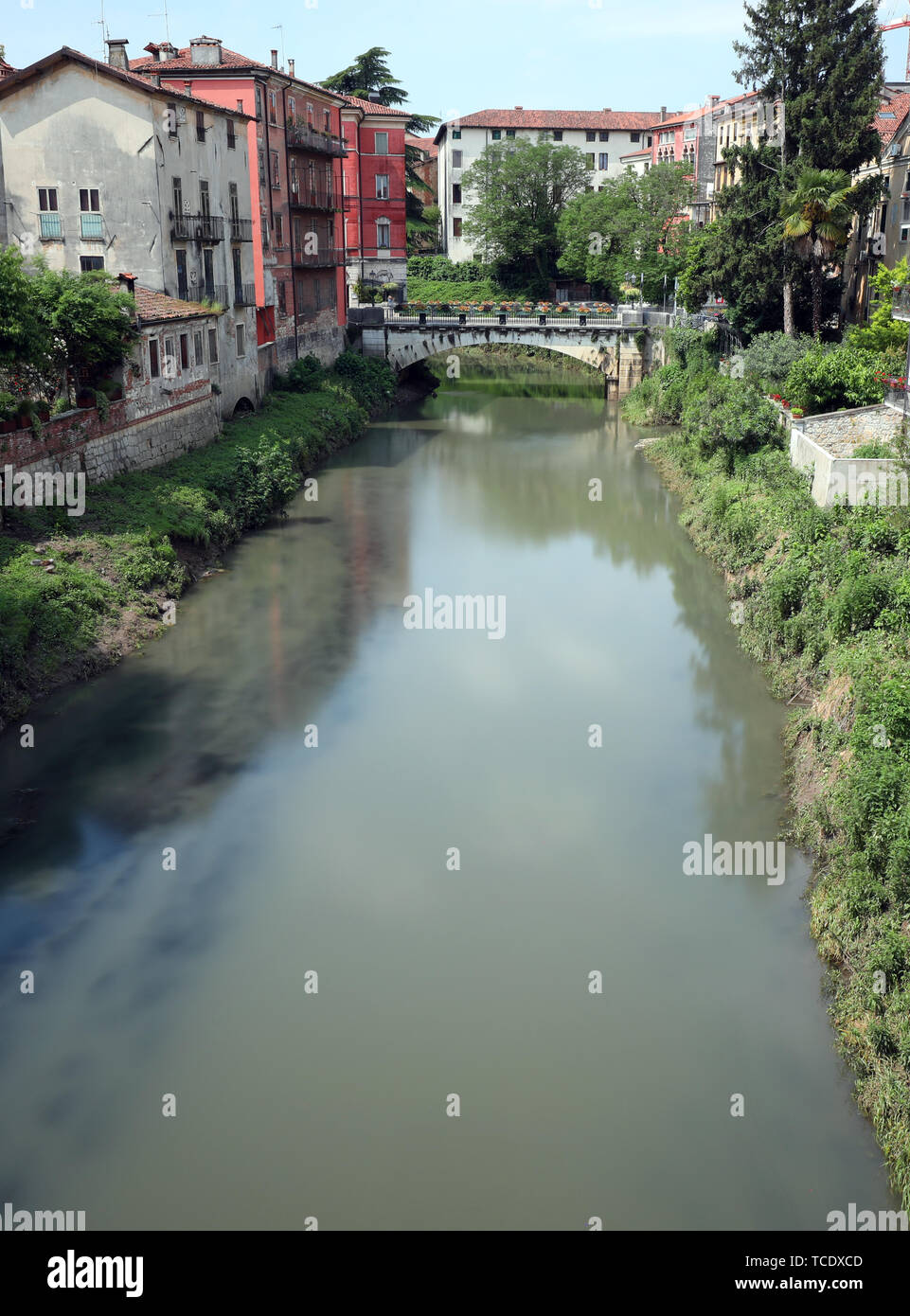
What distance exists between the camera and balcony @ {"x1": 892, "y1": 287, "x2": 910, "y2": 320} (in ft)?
108

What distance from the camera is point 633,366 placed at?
58438 millimetres

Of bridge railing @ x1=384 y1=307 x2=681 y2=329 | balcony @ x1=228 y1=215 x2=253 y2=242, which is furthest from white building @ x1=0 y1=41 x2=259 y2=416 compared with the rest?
bridge railing @ x1=384 y1=307 x2=681 y2=329

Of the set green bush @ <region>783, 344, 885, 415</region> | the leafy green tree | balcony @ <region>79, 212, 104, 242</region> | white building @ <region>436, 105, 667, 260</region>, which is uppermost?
white building @ <region>436, 105, 667, 260</region>

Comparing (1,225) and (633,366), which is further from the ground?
(1,225)

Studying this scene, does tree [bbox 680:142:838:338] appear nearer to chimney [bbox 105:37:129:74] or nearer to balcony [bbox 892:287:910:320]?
balcony [bbox 892:287:910:320]

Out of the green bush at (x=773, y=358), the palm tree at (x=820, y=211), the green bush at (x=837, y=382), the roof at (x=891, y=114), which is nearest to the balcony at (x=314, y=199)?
the palm tree at (x=820, y=211)

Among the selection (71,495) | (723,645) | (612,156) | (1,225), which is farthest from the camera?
(612,156)

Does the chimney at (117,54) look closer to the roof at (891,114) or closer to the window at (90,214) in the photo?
the window at (90,214)

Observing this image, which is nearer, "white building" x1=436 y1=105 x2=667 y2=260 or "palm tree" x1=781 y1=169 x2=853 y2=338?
"palm tree" x1=781 y1=169 x2=853 y2=338

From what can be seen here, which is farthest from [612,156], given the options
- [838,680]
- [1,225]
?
[838,680]

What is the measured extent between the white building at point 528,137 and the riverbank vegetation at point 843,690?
56.4 meters

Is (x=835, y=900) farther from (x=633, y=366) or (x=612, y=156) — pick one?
(x=612, y=156)

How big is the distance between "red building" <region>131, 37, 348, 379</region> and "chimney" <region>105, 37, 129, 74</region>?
1438 millimetres
